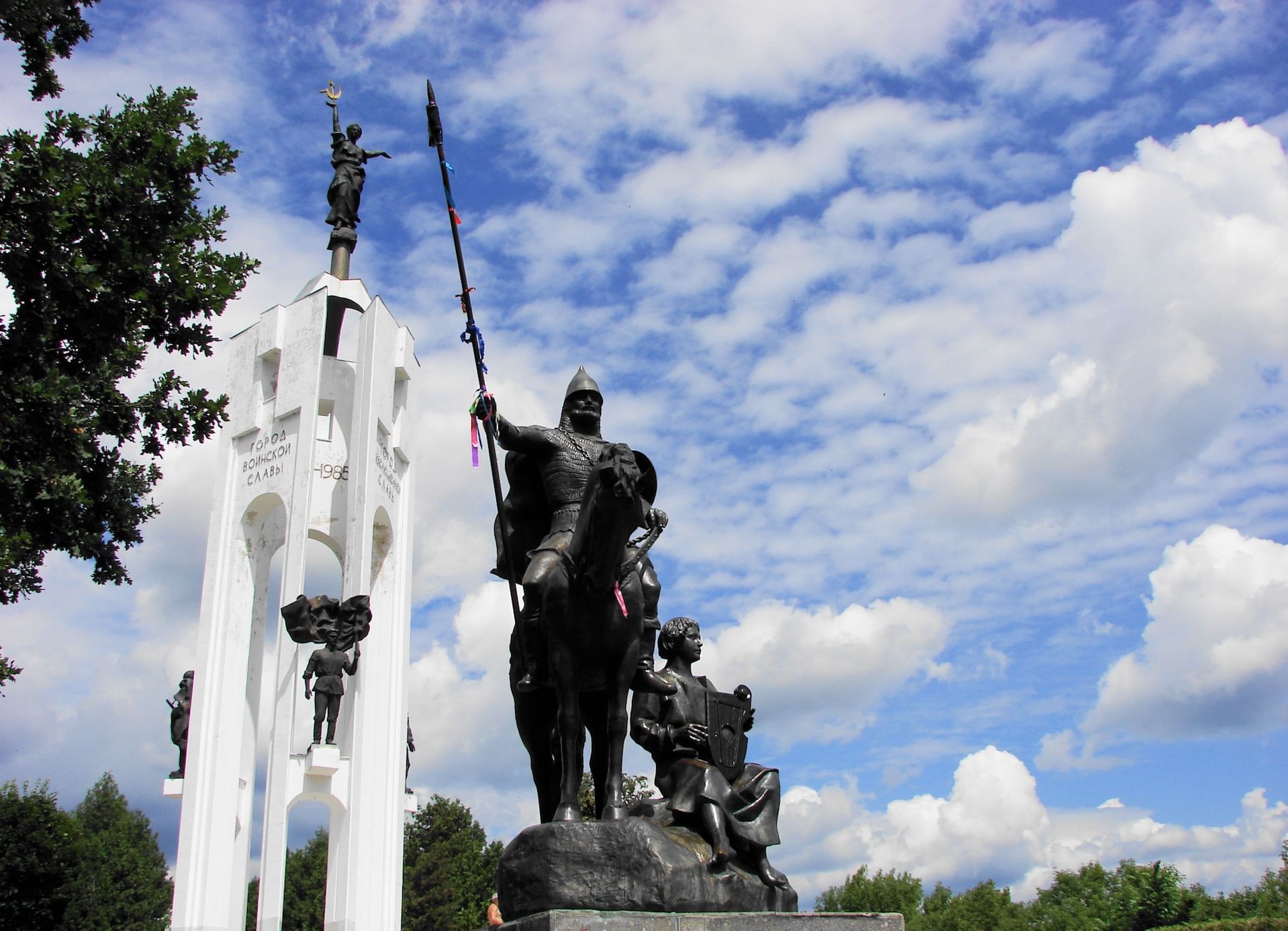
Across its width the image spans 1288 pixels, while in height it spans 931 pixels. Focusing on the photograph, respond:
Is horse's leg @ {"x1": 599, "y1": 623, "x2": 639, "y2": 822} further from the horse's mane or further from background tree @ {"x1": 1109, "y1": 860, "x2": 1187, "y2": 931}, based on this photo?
background tree @ {"x1": 1109, "y1": 860, "x2": 1187, "y2": 931}

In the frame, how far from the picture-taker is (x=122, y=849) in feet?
182

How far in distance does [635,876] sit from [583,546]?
183 centimetres

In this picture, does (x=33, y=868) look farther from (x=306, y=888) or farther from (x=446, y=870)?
(x=306, y=888)

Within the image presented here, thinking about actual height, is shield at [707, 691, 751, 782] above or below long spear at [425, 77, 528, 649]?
below

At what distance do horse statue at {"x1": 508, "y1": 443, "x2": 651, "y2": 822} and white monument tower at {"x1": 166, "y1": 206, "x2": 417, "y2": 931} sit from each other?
714 inches

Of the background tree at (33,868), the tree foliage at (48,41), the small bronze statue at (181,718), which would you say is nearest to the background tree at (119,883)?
the background tree at (33,868)

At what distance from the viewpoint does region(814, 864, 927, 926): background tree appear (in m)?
64.5

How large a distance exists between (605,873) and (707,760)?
60.3 inches

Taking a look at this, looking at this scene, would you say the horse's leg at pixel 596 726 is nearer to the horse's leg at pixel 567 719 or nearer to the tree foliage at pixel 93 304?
the horse's leg at pixel 567 719

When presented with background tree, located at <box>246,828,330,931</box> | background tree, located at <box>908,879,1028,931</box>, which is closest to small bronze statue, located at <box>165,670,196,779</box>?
background tree, located at <box>246,828,330,931</box>

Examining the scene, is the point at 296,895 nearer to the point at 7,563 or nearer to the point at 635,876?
the point at 7,563

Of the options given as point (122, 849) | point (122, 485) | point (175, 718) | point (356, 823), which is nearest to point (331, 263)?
point (175, 718)

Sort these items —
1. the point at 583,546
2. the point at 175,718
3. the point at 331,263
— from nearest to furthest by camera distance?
the point at 583,546, the point at 175,718, the point at 331,263

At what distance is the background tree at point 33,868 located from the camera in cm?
3033
